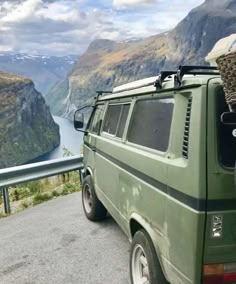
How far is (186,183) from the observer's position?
9.47ft

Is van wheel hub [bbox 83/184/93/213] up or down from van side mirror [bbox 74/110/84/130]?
down

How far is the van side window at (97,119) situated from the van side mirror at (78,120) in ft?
0.86

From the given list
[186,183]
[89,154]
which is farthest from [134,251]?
[89,154]

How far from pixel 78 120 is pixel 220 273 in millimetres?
4620

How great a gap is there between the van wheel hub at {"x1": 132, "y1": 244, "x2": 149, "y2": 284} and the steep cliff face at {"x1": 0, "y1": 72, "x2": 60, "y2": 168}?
305ft

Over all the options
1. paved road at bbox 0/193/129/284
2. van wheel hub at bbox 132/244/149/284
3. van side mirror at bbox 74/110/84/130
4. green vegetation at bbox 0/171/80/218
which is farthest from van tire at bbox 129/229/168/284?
green vegetation at bbox 0/171/80/218

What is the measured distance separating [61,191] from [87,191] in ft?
8.41

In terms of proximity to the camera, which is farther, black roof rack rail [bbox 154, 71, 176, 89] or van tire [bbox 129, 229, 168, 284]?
black roof rack rail [bbox 154, 71, 176, 89]

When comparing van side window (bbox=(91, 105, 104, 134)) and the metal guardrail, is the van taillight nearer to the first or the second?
van side window (bbox=(91, 105, 104, 134))

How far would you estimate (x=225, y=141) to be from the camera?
9.41 feet

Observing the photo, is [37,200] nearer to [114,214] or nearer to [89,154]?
[89,154]

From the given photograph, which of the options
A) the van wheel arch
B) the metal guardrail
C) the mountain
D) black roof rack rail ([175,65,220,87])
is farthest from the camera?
the mountain

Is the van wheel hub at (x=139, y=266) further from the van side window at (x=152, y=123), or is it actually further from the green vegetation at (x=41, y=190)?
the green vegetation at (x=41, y=190)

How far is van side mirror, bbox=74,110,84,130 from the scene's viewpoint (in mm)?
6984
